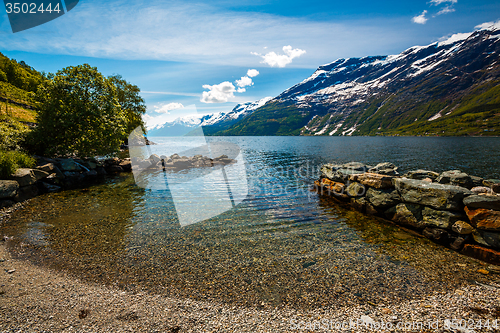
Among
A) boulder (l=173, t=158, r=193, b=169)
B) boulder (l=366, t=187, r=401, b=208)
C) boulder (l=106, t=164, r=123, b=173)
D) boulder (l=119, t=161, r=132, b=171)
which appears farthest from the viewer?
boulder (l=173, t=158, r=193, b=169)

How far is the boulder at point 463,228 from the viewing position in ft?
34.2

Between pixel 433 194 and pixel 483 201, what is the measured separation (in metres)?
2.09

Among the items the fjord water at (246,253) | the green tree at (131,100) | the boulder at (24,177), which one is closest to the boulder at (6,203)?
the fjord water at (246,253)

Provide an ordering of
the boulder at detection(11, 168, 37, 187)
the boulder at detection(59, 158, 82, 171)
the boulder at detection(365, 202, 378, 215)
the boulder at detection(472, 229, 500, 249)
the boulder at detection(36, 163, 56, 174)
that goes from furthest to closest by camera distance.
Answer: the boulder at detection(59, 158, 82, 171), the boulder at detection(36, 163, 56, 174), the boulder at detection(11, 168, 37, 187), the boulder at detection(365, 202, 378, 215), the boulder at detection(472, 229, 500, 249)

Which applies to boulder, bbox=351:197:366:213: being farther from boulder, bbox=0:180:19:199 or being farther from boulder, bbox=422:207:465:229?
boulder, bbox=0:180:19:199

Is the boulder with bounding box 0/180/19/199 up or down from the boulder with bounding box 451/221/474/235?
up

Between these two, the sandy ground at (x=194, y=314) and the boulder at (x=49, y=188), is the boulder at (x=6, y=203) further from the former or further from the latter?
the sandy ground at (x=194, y=314)

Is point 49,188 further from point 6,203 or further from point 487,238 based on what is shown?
point 487,238

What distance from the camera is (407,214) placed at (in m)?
13.3

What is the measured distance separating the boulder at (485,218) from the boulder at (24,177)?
31530 mm

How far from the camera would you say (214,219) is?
48.5ft

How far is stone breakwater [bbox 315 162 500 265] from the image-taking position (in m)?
9.89

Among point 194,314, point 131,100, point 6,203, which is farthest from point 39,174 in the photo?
point 131,100

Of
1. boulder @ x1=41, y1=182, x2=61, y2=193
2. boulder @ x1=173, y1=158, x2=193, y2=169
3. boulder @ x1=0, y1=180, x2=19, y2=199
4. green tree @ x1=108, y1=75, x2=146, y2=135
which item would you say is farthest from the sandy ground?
green tree @ x1=108, y1=75, x2=146, y2=135
